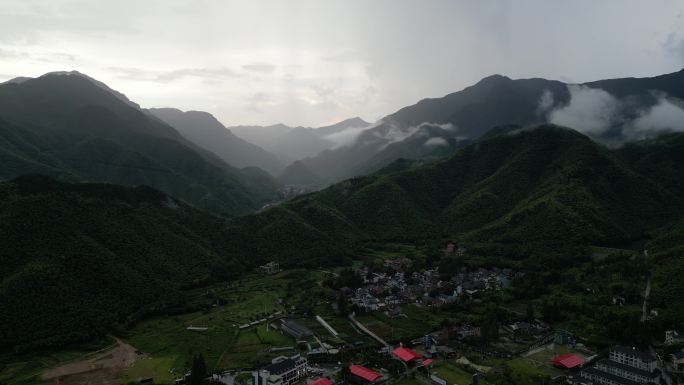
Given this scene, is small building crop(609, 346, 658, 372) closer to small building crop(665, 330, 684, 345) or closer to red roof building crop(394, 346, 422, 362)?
small building crop(665, 330, 684, 345)

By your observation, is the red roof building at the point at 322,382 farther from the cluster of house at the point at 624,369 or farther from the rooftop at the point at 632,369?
the rooftop at the point at 632,369

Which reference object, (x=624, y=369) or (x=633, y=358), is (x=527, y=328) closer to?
(x=633, y=358)

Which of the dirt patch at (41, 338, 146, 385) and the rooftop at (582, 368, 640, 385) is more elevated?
the dirt patch at (41, 338, 146, 385)

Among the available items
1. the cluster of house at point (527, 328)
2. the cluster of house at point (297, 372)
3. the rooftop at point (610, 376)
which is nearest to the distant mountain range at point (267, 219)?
the cluster of house at point (527, 328)

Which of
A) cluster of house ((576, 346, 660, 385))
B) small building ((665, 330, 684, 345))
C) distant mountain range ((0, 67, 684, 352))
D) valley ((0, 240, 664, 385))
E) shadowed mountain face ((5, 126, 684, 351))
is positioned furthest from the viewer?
distant mountain range ((0, 67, 684, 352))

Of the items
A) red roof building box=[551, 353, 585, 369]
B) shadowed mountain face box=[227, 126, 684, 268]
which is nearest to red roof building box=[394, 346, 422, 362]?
red roof building box=[551, 353, 585, 369]
